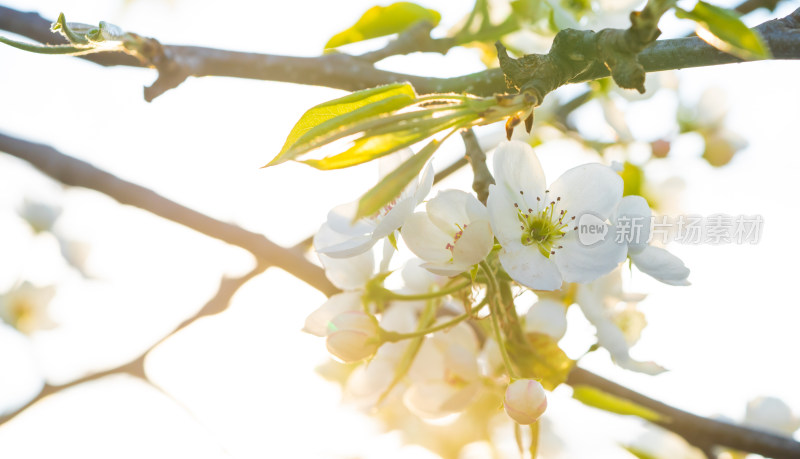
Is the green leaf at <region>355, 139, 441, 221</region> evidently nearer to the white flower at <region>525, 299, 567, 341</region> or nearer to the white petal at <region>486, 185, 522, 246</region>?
the white petal at <region>486, 185, 522, 246</region>

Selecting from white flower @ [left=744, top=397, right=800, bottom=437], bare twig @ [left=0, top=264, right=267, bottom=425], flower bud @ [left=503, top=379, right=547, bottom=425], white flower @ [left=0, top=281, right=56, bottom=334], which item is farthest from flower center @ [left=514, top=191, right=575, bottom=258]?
white flower @ [left=0, top=281, right=56, bottom=334]

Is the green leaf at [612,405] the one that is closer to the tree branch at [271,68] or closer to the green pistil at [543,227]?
the green pistil at [543,227]

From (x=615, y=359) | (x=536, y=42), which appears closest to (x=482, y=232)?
(x=615, y=359)

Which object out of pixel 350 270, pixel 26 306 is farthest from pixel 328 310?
pixel 26 306

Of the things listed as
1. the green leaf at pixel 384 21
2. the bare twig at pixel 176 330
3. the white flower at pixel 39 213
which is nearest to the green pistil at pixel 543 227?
the green leaf at pixel 384 21

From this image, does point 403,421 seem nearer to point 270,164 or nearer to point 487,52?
point 487,52
